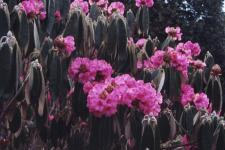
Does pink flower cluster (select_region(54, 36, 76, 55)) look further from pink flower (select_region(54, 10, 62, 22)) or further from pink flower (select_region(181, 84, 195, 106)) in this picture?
pink flower (select_region(181, 84, 195, 106))

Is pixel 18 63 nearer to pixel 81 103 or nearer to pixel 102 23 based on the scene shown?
pixel 81 103

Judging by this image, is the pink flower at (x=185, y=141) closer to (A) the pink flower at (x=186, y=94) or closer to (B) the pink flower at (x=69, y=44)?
(A) the pink flower at (x=186, y=94)

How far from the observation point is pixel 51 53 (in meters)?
2.51

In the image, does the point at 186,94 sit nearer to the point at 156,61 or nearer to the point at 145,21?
the point at 156,61

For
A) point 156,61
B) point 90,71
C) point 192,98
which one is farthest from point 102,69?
point 192,98

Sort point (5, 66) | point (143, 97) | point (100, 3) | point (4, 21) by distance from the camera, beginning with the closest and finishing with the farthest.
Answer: point (5, 66), point (143, 97), point (4, 21), point (100, 3)

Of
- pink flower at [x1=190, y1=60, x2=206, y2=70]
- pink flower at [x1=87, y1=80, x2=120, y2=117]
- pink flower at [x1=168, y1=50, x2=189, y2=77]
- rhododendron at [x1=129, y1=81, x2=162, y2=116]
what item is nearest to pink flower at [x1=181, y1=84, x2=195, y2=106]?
pink flower at [x1=168, y1=50, x2=189, y2=77]

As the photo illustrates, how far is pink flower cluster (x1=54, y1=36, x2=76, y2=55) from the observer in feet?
8.33

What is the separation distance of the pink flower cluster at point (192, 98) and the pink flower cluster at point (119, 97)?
28.5 inches

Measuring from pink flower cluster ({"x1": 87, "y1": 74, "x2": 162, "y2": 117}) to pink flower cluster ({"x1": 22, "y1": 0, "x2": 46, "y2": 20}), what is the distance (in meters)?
0.63

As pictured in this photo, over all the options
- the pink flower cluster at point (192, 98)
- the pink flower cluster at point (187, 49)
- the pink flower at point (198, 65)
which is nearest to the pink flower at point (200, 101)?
the pink flower cluster at point (192, 98)

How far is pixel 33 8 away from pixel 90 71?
47cm

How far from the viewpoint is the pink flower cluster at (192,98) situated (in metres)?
2.96

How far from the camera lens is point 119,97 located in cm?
216
